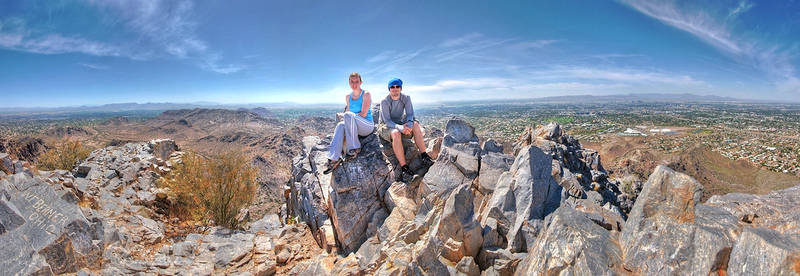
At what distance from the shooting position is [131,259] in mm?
10188

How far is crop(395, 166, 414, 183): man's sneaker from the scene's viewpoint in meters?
11.2

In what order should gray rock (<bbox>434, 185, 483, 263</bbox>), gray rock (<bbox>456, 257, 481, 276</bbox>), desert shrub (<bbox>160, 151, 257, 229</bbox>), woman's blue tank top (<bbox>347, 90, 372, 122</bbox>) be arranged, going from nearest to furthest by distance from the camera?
gray rock (<bbox>456, 257, 481, 276</bbox>) → gray rock (<bbox>434, 185, 483, 263</bbox>) → woman's blue tank top (<bbox>347, 90, 372, 122</bbox>) → desert shrub (<bbox>160, 151, 257, 229</bbox>)

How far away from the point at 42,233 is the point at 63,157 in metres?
24.8

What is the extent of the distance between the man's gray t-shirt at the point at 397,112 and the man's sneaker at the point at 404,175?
1740 mm

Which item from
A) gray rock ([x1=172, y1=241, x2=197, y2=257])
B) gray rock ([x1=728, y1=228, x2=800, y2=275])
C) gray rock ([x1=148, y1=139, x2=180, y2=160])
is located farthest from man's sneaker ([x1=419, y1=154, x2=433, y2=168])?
gray rock ([x1=148, y1=139, x2=180, y2=160])

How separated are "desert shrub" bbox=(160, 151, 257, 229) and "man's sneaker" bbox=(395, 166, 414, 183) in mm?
11064

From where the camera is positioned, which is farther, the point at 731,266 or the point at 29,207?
the point at 29,207

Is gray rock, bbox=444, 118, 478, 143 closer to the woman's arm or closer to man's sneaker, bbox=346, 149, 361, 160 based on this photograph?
the woman's arm

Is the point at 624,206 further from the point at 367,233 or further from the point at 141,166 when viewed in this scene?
the point at 141,166

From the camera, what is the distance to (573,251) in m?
4.89

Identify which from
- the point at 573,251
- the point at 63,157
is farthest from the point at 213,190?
the point at 63,157

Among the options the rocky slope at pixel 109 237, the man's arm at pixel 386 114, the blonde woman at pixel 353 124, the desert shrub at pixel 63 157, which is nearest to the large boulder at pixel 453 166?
the man's arm at pixel 386 114

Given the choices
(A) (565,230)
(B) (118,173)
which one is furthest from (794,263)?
(B) (118,173)

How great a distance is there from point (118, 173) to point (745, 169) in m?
93.7
